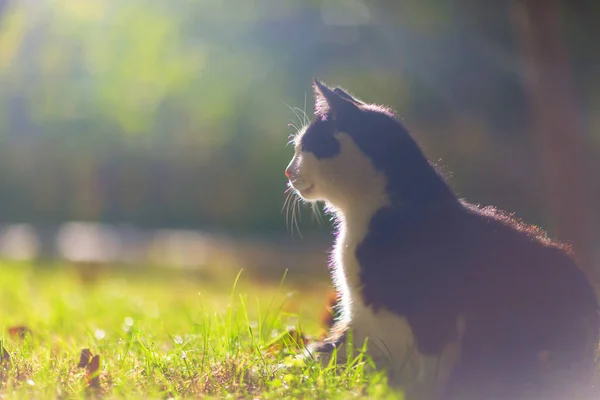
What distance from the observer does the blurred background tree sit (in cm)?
832

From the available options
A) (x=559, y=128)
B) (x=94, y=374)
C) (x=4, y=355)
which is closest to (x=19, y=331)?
(x=4, y=355)

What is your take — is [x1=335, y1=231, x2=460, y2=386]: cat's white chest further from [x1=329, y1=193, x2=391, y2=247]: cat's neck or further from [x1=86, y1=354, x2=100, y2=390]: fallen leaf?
[x1=86, y1=354, x2=100, y2=390]: fallen leaf

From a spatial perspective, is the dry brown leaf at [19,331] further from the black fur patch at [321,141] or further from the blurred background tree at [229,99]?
the blurred background tree at [229,99]

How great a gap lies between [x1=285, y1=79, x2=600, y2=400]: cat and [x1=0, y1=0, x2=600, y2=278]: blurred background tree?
4.50 meters

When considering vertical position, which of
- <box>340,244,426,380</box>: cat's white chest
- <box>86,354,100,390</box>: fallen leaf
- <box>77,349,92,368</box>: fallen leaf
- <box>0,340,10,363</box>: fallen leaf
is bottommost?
<box>0,340,10,363</box>: fallen leaf

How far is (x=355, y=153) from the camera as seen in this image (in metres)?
2.33

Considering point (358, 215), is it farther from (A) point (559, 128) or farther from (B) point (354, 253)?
(A) point (559, 128)

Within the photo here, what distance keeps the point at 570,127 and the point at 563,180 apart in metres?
0.42

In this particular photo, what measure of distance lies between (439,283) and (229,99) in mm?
9166

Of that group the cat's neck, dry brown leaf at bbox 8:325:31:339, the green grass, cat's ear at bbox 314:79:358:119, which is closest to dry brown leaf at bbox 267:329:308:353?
the green grass

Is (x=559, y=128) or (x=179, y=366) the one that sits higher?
(x=559, y=128)

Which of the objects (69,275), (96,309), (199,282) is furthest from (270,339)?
(69,275)

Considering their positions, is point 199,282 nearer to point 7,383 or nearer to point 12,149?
point 7,383

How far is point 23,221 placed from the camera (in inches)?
464
